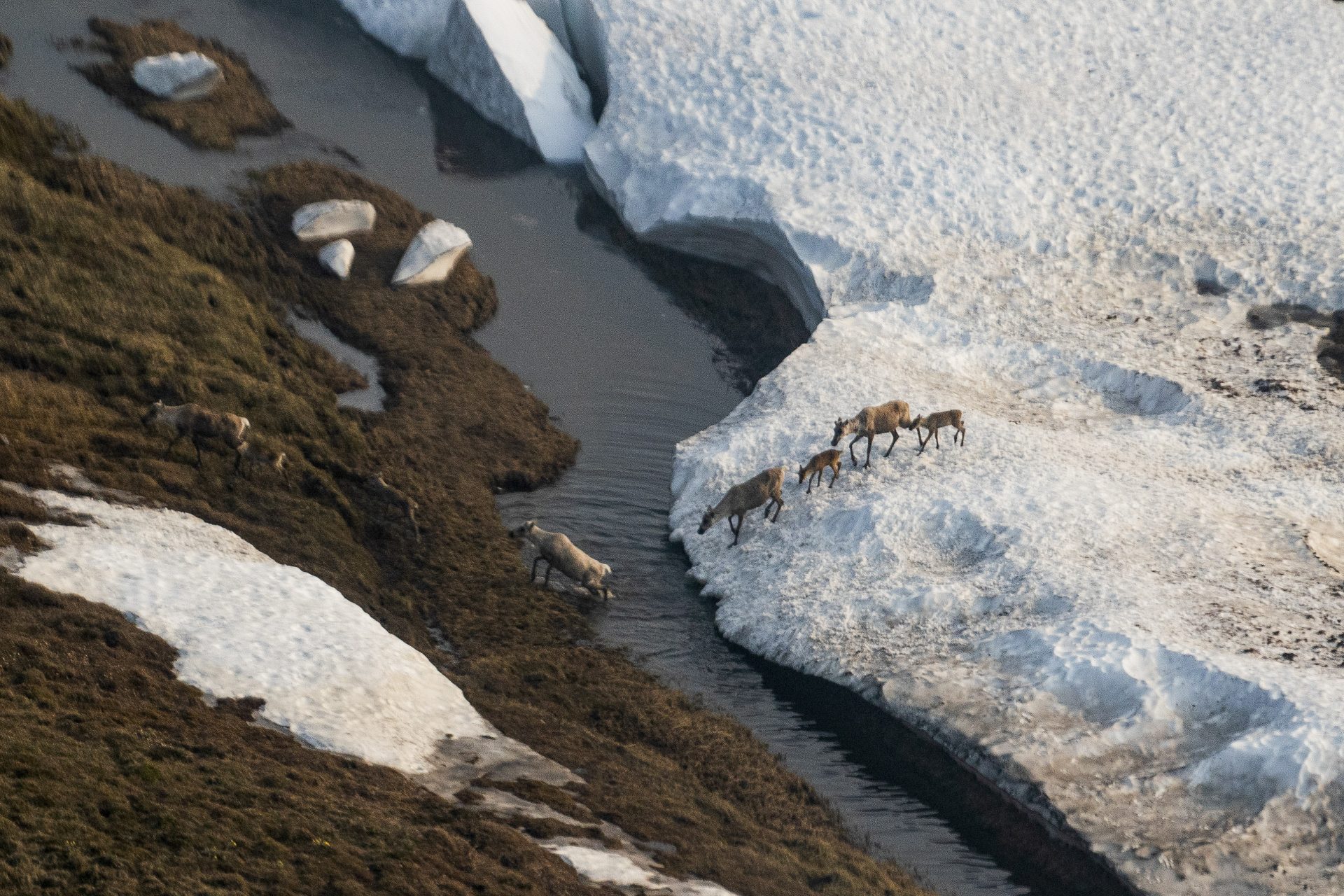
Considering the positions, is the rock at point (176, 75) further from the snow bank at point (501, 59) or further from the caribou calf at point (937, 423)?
the caribou calf at point (937, 423)

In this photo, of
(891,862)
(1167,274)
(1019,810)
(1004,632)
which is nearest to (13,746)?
(891,862)

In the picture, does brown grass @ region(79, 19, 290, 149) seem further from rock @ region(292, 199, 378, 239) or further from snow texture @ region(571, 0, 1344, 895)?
snow texture @ region(571, 0, 1344, 895)

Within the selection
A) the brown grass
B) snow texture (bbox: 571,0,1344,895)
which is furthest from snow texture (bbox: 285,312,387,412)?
Result: the brown grass

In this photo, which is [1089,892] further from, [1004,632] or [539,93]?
[539,93]

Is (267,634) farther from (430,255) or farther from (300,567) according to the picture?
(430,255)

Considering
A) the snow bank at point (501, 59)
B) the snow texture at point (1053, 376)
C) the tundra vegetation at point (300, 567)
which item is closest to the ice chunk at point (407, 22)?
the snow bank at point (501, 59)
